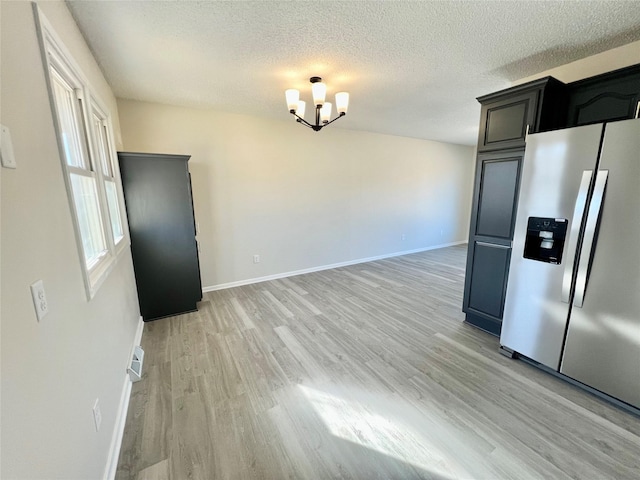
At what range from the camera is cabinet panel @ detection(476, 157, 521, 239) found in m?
2.40

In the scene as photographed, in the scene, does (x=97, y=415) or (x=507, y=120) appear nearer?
(x=97, y=415)

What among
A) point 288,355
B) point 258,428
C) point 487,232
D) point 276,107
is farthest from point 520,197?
point 276,107

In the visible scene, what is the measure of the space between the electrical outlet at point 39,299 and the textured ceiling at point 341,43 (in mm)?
1710

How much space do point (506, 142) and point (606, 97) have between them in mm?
669

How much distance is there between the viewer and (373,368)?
219 cm

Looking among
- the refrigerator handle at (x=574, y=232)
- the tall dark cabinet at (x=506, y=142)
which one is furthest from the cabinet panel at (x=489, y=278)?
the refrigerator handle at (x=574, y=232)

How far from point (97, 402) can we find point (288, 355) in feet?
4.45

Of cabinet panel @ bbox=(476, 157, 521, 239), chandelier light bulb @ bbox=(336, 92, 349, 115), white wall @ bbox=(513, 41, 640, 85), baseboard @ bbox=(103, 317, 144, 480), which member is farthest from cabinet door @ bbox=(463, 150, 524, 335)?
baseboard @ bbox=(103, 317, 144, 480)

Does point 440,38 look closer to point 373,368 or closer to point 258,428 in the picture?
point 373,368

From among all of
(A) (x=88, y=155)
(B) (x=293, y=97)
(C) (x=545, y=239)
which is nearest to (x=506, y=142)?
(C) (x=545, y=239)

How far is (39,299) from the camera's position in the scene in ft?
2.88

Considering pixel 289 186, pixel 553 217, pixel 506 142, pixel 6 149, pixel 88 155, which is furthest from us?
pixel 289 186

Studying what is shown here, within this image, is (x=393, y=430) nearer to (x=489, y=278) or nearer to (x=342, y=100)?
(x=489, y=278)

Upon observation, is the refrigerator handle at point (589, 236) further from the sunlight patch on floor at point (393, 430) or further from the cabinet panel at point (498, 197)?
the sunlight patch on floor at point (393, 430)
